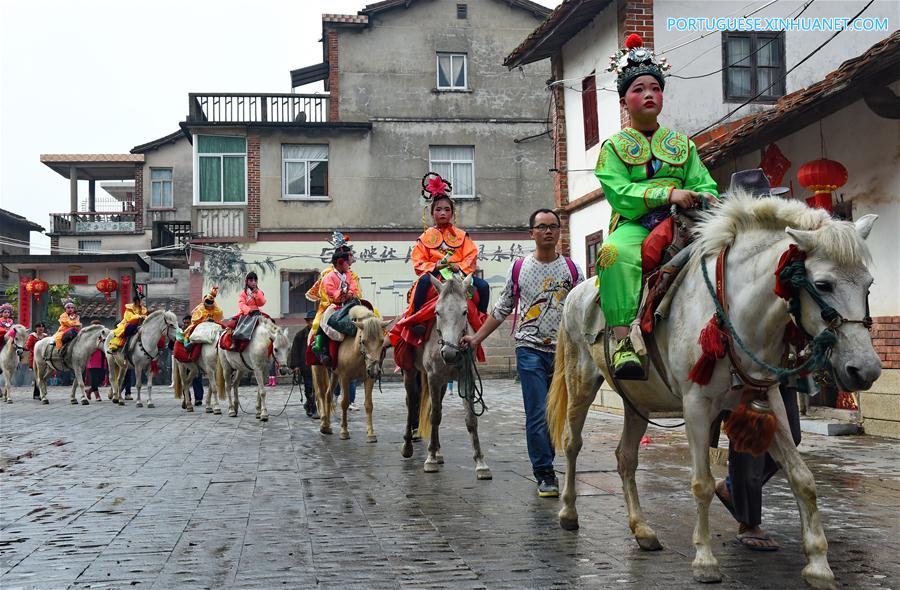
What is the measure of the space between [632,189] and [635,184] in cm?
5

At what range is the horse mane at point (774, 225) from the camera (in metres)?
3.86

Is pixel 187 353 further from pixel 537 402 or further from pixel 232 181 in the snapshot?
pixel 232 181

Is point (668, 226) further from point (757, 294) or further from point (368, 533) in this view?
point (368, 533)

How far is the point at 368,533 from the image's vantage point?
18.8ft

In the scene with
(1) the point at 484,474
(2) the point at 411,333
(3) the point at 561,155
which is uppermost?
(3) the point at 561,155

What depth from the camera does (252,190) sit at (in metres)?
30.3

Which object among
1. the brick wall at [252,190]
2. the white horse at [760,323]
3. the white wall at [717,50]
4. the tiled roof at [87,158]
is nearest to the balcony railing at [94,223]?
the tiled roof at [87,158]

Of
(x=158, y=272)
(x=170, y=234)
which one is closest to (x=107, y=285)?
(x=170, y=234)

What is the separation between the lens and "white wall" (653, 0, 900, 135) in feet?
51.0

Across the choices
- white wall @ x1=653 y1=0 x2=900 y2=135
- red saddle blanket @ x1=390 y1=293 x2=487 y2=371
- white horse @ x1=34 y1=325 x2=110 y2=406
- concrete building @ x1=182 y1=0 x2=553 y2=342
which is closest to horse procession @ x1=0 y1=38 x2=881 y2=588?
red saddle blanket @ x1=390 y1=293 x2=487 y2=371

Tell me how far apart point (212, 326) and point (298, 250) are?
12177mm

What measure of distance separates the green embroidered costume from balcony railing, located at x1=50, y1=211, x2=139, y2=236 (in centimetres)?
4256

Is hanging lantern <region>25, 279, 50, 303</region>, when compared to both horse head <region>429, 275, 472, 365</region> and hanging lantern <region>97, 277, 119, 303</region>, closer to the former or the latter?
hanging lantern <region>97, 277, 119, 303</region>

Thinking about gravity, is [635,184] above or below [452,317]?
above
